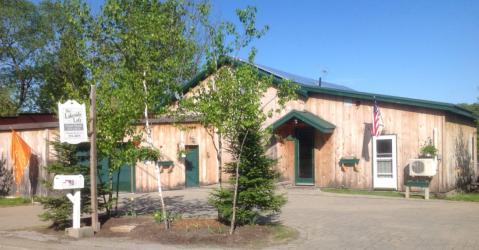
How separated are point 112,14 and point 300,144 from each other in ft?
35.0

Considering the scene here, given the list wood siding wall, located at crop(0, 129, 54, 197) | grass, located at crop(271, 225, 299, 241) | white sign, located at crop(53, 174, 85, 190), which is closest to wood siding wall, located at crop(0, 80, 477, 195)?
wood siding wall, located at crop(0, 129, 54, 197)

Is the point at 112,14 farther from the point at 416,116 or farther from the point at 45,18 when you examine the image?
the point at 45,18

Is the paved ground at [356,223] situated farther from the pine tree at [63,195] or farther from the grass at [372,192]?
the grass at [372,192]

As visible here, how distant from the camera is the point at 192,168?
19.1 m

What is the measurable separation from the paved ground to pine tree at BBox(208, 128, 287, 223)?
110 centimetres

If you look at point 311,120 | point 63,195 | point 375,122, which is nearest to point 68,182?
point 63,195

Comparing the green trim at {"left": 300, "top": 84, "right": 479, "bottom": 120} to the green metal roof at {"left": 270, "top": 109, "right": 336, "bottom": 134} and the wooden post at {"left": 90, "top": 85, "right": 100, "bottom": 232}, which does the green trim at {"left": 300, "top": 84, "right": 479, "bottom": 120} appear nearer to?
the green metal roof at {"left": 270, "top": 109, "right": 336, "bottom": 134}

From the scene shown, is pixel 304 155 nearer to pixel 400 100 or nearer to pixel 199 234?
pixel 400 100

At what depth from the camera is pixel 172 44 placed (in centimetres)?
1024

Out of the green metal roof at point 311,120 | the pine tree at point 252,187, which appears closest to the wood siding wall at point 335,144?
the green metal roof at point 311,120

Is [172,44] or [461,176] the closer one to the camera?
[172,44]

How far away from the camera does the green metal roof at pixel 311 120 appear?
16.6m

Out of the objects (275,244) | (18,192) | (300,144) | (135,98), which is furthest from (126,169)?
(275,244)

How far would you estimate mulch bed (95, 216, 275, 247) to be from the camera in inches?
339
